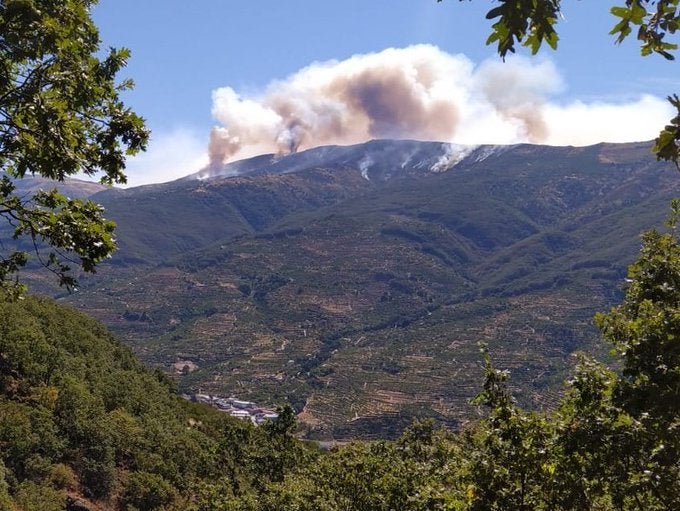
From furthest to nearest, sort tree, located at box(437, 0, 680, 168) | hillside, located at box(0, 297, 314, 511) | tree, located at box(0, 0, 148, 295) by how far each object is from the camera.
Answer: hillside, located at box(0, 297, 314, 511) → tree, located at box(0, 0, 148, 295) → tree, located at box(437, 0, 680, 168)

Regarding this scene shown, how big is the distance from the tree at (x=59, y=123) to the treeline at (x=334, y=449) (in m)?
8.76

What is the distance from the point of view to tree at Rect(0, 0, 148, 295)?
33.4ft

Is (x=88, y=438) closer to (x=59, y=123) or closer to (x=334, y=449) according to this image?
(x=334, y=449)

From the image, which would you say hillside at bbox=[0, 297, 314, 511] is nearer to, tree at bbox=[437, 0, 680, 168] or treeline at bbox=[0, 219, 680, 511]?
treeline at bbox=[0, 219, 680, 511]

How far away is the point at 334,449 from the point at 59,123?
165 ft

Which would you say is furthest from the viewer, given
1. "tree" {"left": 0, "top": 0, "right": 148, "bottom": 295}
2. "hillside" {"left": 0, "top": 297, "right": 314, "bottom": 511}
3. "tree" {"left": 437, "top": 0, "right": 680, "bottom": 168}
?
"hillside" {"left": 0, "top": 297, "right": 314, "bottom": 511}

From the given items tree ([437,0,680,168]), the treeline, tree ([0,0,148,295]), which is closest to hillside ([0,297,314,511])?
the treeline

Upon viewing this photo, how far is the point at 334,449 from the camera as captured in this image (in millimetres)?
55906

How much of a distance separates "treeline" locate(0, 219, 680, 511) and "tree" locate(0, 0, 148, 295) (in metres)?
8.76

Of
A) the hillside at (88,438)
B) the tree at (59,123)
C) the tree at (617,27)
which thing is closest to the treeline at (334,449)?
the hillside at (88,438)

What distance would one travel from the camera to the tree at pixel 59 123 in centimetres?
1018

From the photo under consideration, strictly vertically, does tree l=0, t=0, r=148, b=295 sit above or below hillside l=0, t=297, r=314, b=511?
above

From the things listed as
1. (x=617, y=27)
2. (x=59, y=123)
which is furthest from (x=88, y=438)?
(x=617, y=27)

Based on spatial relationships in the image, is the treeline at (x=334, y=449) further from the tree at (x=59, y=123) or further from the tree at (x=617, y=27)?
the tree at (x=59, y=123)
